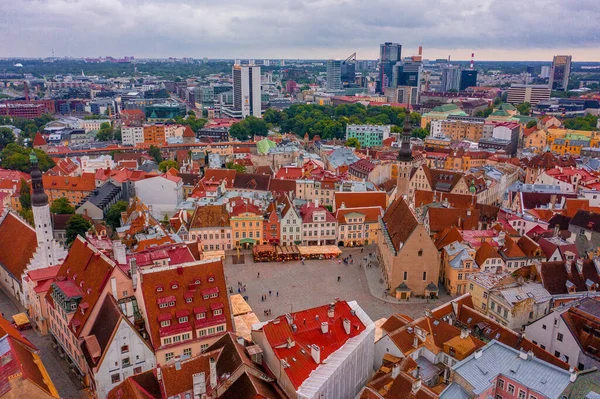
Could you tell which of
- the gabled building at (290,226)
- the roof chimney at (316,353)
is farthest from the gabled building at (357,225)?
the roof chimney at (316,353)

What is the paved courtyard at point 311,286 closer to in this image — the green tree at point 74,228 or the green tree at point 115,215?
the green tree at point 74,228

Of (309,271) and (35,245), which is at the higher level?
(35,245)

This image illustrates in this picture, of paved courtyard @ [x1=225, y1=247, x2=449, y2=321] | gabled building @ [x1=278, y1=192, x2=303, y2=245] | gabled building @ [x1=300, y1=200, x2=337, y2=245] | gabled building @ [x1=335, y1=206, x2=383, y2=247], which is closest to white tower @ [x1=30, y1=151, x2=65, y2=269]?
paved courtyard @ [x1=225, y1=247, x2=449, y2=321]

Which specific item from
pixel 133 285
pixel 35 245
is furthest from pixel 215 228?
pixel 133 285

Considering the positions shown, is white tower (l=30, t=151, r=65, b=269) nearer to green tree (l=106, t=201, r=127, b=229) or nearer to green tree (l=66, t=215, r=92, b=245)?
green tree (l=66, t=215, r=92, b=245)

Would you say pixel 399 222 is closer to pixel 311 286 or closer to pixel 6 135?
pixel 311 286

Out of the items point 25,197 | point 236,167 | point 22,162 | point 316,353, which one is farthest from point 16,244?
point 22,162

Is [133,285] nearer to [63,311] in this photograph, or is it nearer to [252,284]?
[63,311]
